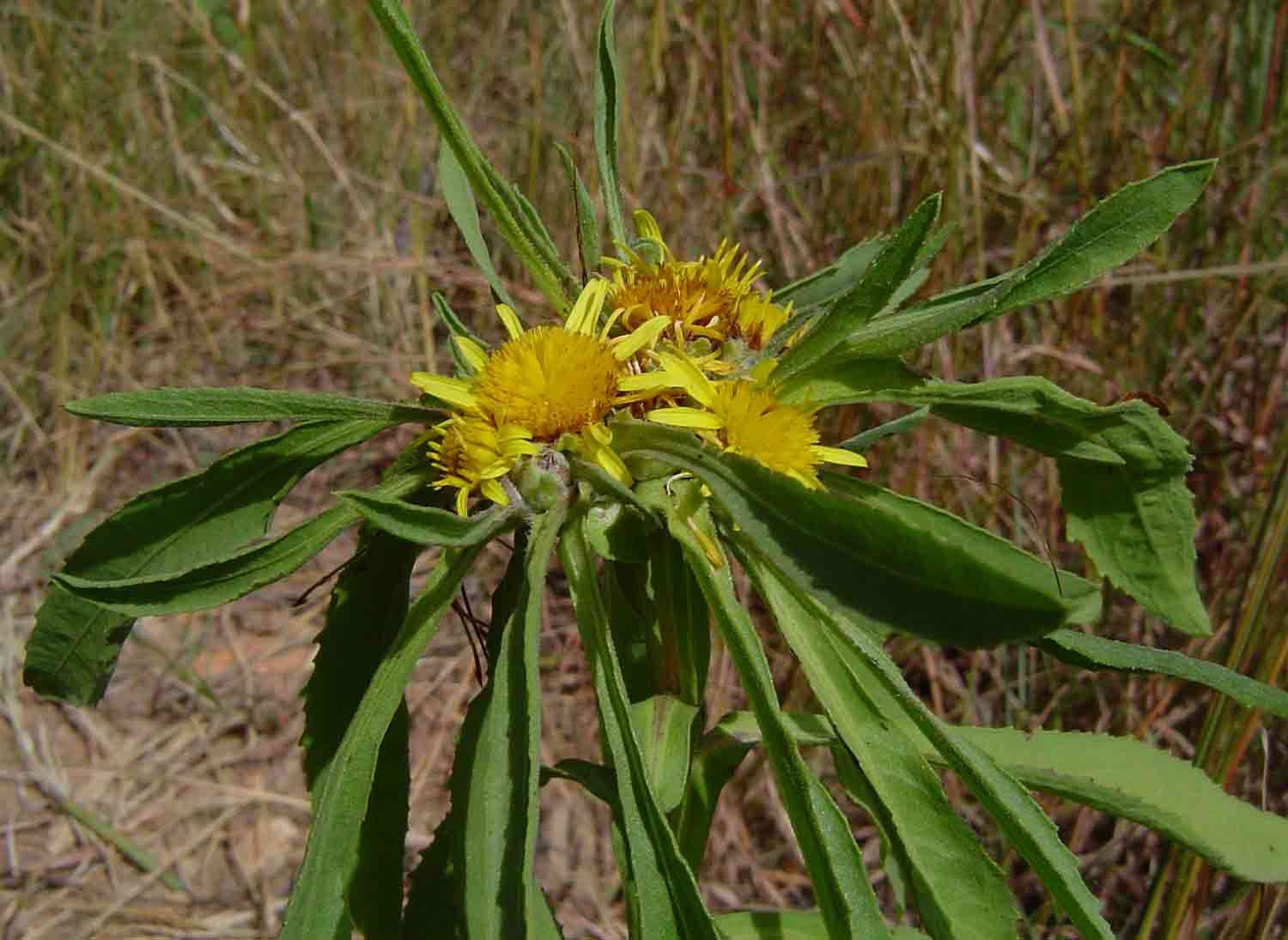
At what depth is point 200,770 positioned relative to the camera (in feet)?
7.39

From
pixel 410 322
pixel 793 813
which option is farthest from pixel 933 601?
pixel 410 322

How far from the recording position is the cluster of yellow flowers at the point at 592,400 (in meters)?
0.89

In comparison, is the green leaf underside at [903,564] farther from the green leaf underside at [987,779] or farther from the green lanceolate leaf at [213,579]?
the green lanceolate leaf at [213,579]

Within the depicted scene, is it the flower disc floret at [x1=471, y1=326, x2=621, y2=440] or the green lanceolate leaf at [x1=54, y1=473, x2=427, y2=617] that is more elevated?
the flower disc floret at [x1=471, y1=326, x2=621, y2=440]

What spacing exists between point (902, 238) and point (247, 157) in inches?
112

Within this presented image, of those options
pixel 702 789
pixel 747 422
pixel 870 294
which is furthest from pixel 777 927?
pixel 870 294

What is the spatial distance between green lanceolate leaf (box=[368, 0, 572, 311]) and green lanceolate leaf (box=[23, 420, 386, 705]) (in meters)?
0.20

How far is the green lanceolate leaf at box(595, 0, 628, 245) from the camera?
1.07 m

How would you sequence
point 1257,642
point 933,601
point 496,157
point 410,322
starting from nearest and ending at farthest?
point 933,601, point 1257,642, point 410,322, point 496,157

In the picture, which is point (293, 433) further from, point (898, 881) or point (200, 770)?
point (200, 770)

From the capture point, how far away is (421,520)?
80 centimetres

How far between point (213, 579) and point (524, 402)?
0.26 metres

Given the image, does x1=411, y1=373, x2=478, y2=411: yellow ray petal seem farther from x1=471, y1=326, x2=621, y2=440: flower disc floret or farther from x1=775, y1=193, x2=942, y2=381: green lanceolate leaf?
x1=775, y1=193, x2=942, y2=381: green lanceolate leaf

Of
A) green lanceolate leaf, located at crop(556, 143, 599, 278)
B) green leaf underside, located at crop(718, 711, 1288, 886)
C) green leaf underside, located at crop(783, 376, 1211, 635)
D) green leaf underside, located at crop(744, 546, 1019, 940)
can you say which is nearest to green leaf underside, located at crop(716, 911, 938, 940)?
green leaf underside, located at crop(718, 711, 1288, 886)
